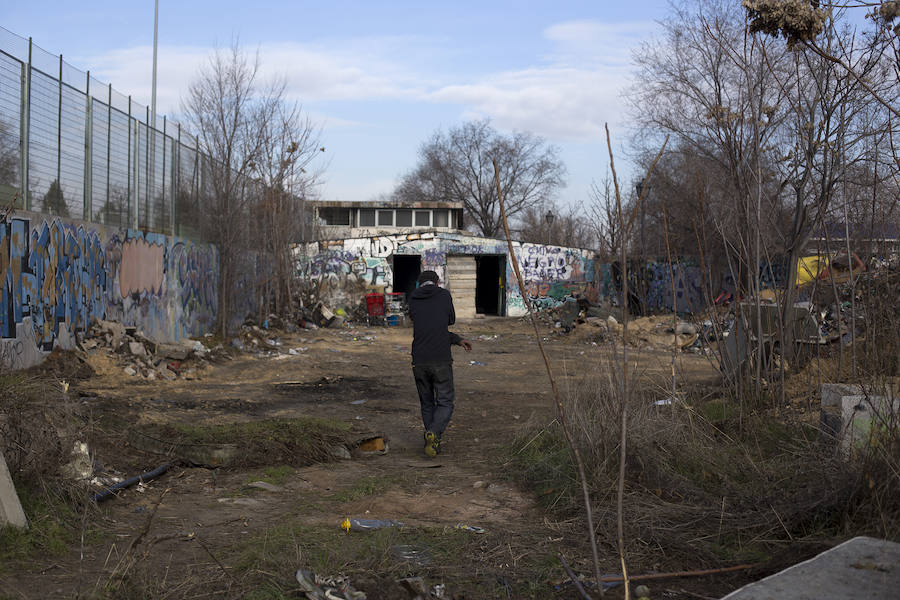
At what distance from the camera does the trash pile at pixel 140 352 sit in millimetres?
11352

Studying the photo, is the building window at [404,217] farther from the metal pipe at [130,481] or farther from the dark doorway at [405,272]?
the metal pipe at [130,481]

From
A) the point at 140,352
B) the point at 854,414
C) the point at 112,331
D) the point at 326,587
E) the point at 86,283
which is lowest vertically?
the point at 326,587

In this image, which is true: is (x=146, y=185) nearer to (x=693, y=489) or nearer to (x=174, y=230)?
(x=174, y=230)

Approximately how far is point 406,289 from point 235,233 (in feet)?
49.7

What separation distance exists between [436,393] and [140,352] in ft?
21.3

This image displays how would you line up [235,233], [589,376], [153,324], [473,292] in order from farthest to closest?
[473,292]
[235,233]
[153,324]
[589,376]

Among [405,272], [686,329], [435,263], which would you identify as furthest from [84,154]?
[405,272]

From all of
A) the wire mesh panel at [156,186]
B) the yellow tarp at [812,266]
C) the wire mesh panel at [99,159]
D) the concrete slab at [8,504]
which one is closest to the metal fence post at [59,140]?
the wire mesh panel at [99,159]

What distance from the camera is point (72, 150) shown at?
1141 centimetres

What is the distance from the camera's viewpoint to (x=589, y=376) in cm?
664

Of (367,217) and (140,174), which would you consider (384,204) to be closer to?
(367,217)

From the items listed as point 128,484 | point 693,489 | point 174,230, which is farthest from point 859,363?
point 174,230

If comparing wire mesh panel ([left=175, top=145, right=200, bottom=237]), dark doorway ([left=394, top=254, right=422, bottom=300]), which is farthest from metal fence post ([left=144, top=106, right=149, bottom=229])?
dark doorway ([left=394, top=254, right=422, bottom=300])

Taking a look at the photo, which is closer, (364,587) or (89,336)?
(364,587)
